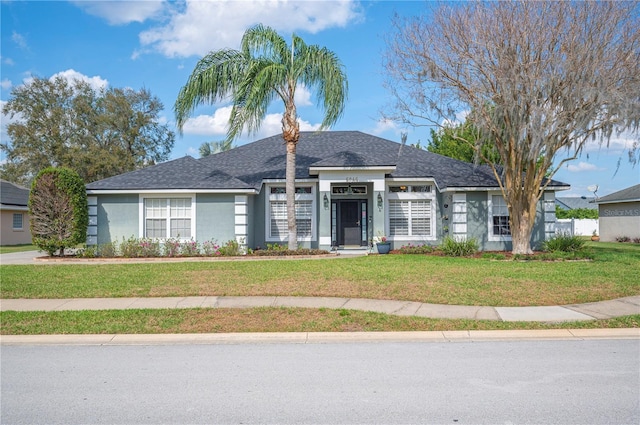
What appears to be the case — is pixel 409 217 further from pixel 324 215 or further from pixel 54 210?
pixel 54 210

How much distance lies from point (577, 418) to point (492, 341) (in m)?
3.28

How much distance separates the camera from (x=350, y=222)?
73.9 feet

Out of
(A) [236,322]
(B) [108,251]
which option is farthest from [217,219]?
(A) [236,322]

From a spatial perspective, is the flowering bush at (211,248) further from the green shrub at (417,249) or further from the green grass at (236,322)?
the green grass at (236,322)

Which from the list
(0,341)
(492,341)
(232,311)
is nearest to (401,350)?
(492,341)

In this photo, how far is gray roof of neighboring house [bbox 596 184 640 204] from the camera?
101 ft

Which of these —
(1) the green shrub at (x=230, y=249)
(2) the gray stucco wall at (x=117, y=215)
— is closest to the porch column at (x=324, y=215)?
(1) the green shrub at (x=230, y=249)

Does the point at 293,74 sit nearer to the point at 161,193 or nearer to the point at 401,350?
the point at 161,193

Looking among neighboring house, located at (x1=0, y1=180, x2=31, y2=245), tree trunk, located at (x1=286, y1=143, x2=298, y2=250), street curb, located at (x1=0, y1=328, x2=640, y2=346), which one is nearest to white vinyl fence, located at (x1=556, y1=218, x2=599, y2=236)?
tree trunk, located at (x1=286, y1=143, x2=298, y2=250)

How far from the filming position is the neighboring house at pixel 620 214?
30891mm

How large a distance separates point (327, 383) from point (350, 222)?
55.2 feet

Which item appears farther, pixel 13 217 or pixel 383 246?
pixel 13 217

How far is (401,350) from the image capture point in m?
7.43

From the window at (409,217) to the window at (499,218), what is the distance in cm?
271
